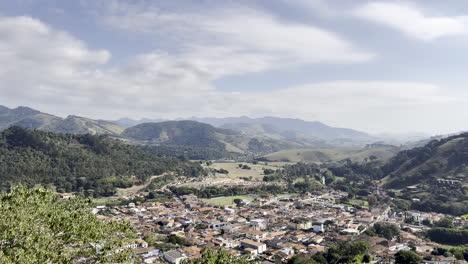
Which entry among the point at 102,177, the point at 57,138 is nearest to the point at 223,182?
the point at 102,177

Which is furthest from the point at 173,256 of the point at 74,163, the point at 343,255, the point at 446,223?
the point at 74,163

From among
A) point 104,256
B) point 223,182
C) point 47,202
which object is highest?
point 47,202

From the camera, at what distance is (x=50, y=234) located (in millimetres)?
14047

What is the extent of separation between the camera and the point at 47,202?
53.2 ft

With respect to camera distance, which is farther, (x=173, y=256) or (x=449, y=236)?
(x=449, y=236)

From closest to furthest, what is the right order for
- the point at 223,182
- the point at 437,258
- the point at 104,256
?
the point at 104,256 < the point at 437,258 < the point at 223,182

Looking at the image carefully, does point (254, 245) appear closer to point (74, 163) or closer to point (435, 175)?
point (74, 163)

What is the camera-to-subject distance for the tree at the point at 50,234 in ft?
39.8

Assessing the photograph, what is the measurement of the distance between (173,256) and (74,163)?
74.8 metres

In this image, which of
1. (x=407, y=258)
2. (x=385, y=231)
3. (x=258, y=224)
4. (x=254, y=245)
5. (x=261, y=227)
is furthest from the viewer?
(x=258, y=224)

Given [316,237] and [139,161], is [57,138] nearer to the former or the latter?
[139,161]

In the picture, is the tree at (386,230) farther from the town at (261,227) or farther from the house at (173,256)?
the house at (173,256)

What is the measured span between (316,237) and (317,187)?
179 feet

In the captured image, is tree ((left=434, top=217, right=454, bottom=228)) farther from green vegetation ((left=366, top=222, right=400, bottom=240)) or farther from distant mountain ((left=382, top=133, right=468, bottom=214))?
distant mountain ((left=382, top=133, right=468, bottom=214))
